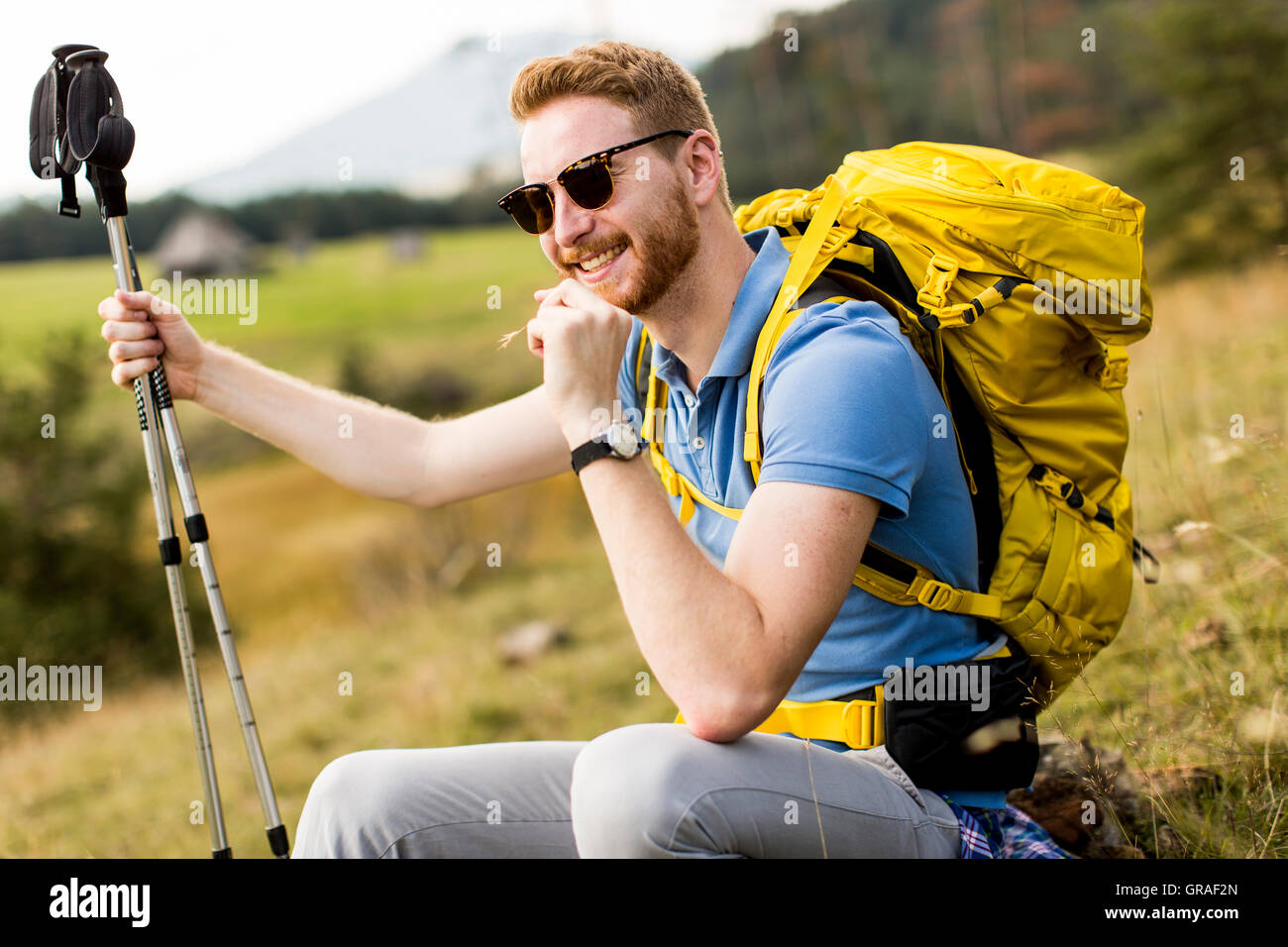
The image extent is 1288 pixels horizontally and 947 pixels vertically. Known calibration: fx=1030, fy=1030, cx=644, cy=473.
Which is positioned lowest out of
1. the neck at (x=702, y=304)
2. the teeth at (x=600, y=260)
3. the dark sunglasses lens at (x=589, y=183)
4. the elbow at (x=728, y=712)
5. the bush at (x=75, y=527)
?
the elbow at (x=728, y=712)

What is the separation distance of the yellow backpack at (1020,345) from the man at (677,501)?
10 centimetres

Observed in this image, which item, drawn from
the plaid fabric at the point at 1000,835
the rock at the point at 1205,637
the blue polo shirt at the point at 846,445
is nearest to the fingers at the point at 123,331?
the blue polo shirt at the point at 846,445

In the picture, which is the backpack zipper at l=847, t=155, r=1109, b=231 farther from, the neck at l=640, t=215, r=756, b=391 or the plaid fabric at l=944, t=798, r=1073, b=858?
the plaid fabric at l=944, t=798, r=1073, b=858

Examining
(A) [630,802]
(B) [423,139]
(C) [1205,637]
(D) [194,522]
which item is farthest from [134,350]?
(B) [423,139]

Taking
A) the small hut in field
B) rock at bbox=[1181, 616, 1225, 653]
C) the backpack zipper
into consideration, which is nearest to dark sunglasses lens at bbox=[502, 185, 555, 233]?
the backpack zipper

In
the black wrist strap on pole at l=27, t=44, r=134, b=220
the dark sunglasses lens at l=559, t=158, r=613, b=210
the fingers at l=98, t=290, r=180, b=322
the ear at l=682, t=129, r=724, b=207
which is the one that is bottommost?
the fingers at l=98, t=290, r=180, b=322

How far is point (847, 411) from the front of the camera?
1932 mm

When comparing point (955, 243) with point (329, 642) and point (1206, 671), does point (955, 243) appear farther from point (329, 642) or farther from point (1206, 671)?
point (329, 642)

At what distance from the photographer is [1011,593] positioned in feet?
7.43

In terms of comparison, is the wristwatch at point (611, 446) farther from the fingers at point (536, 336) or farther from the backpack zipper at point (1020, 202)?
the backpack zipper at point (1020, 202)

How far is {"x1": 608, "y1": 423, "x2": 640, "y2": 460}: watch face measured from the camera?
2.00m

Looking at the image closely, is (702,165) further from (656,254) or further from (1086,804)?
(1086,804)

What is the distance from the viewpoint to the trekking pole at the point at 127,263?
2543 mm
